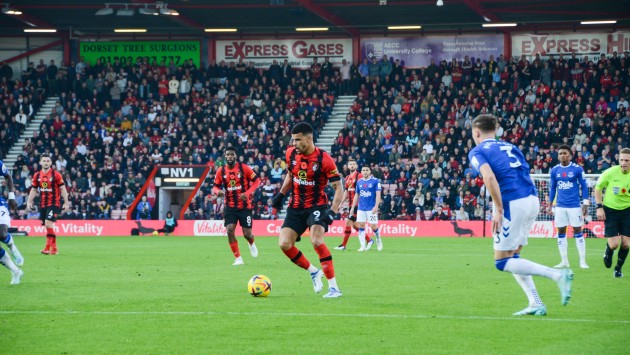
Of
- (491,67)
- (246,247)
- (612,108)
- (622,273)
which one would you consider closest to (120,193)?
(246,247)

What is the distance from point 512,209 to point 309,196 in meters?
3.82

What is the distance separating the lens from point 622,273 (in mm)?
17391

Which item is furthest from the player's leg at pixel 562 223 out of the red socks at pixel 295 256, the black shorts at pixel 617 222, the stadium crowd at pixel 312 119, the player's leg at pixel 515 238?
the stadium crowd at pixel 312 119

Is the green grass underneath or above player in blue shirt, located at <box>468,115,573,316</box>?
underneath

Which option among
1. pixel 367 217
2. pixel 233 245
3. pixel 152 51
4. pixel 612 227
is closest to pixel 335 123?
pixel 152 51

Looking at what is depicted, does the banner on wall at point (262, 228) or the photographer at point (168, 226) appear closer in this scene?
the banner on wall at point (262, 228)

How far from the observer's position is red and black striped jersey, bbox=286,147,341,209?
533 inches

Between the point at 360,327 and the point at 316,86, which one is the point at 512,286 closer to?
the point at 360,327

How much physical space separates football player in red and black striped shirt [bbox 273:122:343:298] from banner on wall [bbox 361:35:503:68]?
118 ft

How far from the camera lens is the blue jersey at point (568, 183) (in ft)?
62.5

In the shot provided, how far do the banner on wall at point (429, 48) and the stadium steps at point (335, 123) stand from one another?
345cm

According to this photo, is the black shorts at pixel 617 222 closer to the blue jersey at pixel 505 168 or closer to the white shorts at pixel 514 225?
the blue jersey at pixel 505 168

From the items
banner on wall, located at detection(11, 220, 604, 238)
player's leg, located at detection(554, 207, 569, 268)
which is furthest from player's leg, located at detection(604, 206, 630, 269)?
banner on wall, located at detection(11, 220, 604, 238)

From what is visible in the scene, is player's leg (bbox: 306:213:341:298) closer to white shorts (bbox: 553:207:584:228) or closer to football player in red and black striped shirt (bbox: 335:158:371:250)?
white shorts (bbox: 553:207:584:228)
